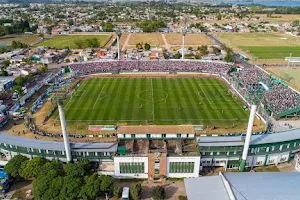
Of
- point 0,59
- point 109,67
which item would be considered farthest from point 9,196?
point 0,59

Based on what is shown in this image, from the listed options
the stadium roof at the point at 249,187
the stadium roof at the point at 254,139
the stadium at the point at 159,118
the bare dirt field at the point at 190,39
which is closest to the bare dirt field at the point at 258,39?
the bare dirt field at the point at 190,39

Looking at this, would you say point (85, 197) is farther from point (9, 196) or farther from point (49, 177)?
point (9, 196)

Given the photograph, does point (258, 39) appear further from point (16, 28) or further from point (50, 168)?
point (16, 28)

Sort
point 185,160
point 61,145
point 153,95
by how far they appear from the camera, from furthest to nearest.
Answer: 1. point 153,95
2. point 61,145
3. point 185,160

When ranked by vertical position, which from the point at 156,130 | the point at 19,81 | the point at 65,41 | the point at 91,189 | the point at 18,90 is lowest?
the point at 65,41

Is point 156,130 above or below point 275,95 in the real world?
above

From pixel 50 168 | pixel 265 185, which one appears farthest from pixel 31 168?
pixel 265 185
